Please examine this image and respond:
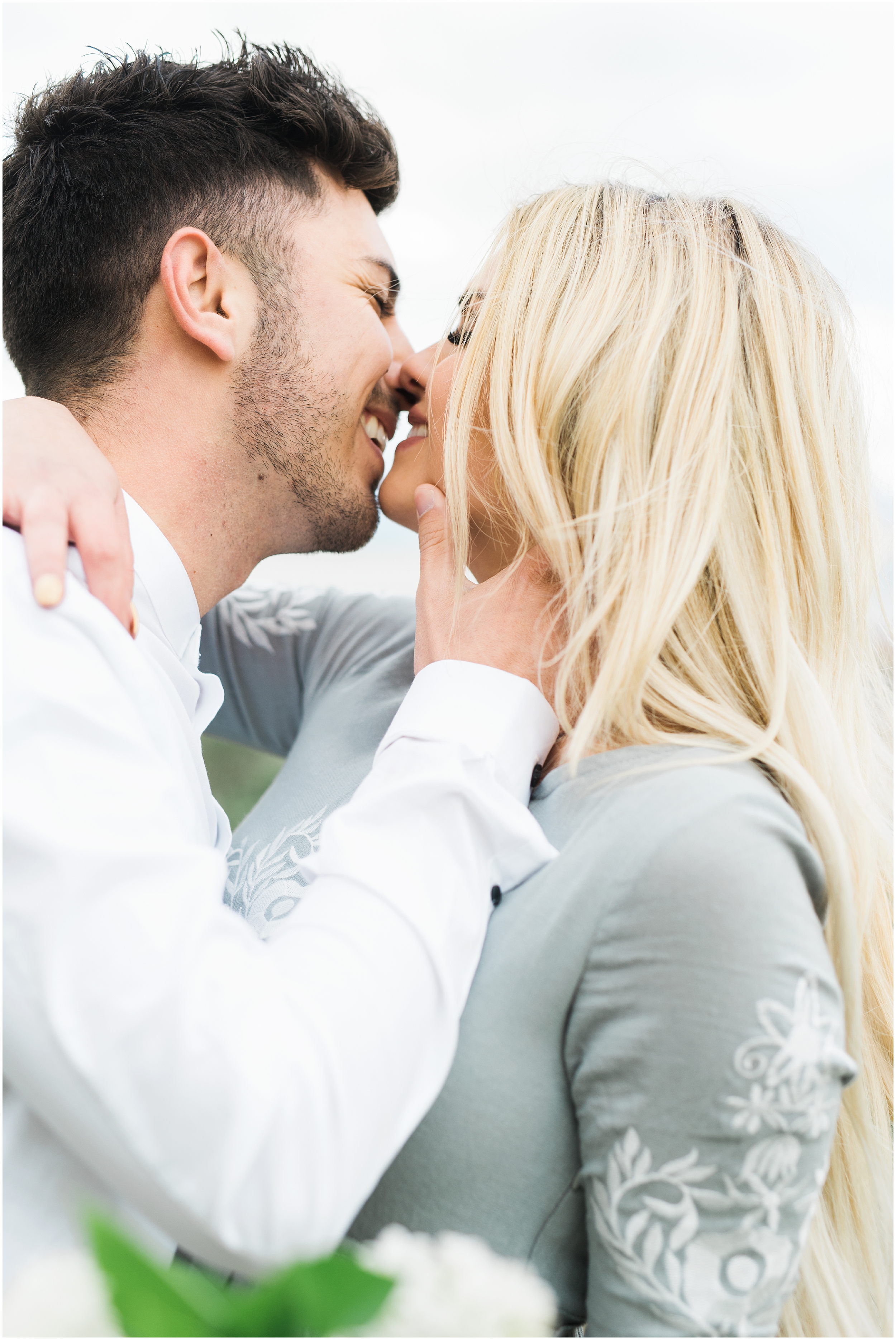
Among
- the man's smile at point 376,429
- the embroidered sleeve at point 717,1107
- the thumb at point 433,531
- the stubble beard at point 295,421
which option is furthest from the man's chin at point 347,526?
the embroidered sleeve at point 717,1107

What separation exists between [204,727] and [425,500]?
47 centimetres

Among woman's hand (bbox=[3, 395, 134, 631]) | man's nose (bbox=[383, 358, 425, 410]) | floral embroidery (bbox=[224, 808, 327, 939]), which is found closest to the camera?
woman's hand (bbox=[3, 395, 134, 631])

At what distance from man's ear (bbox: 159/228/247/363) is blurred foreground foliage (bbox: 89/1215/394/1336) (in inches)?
49.1

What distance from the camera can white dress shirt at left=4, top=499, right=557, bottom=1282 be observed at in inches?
23.7

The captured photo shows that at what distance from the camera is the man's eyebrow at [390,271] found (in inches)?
60.9

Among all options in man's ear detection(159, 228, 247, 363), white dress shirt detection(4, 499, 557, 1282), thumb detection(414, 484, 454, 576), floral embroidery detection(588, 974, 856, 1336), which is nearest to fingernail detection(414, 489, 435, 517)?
thumb detection(414, 484, 454, 576)

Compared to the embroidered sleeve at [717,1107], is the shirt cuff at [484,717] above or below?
above

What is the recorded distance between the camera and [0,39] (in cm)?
114

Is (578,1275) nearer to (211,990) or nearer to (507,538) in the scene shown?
(211,990)

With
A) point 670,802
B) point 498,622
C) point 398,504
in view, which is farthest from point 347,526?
point 670,802

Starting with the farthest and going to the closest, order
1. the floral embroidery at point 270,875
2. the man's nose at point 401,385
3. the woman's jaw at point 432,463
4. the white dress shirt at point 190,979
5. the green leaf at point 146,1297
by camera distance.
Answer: the man's nose at point 401,385, the woman's jaw at point 432,463, the floral embroidery at point 270,875, the white dress shirt at point 190,979, the green leaf at point 146,1297

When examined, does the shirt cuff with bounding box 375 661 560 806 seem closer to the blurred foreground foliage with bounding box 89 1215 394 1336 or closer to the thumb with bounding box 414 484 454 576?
the thumb with bounding box 414 484 454 576

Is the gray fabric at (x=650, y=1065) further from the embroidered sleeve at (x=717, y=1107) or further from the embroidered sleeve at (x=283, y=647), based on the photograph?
the embroidered sleeve at (x=283, y=647)

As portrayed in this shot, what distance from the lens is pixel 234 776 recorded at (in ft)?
7.54
